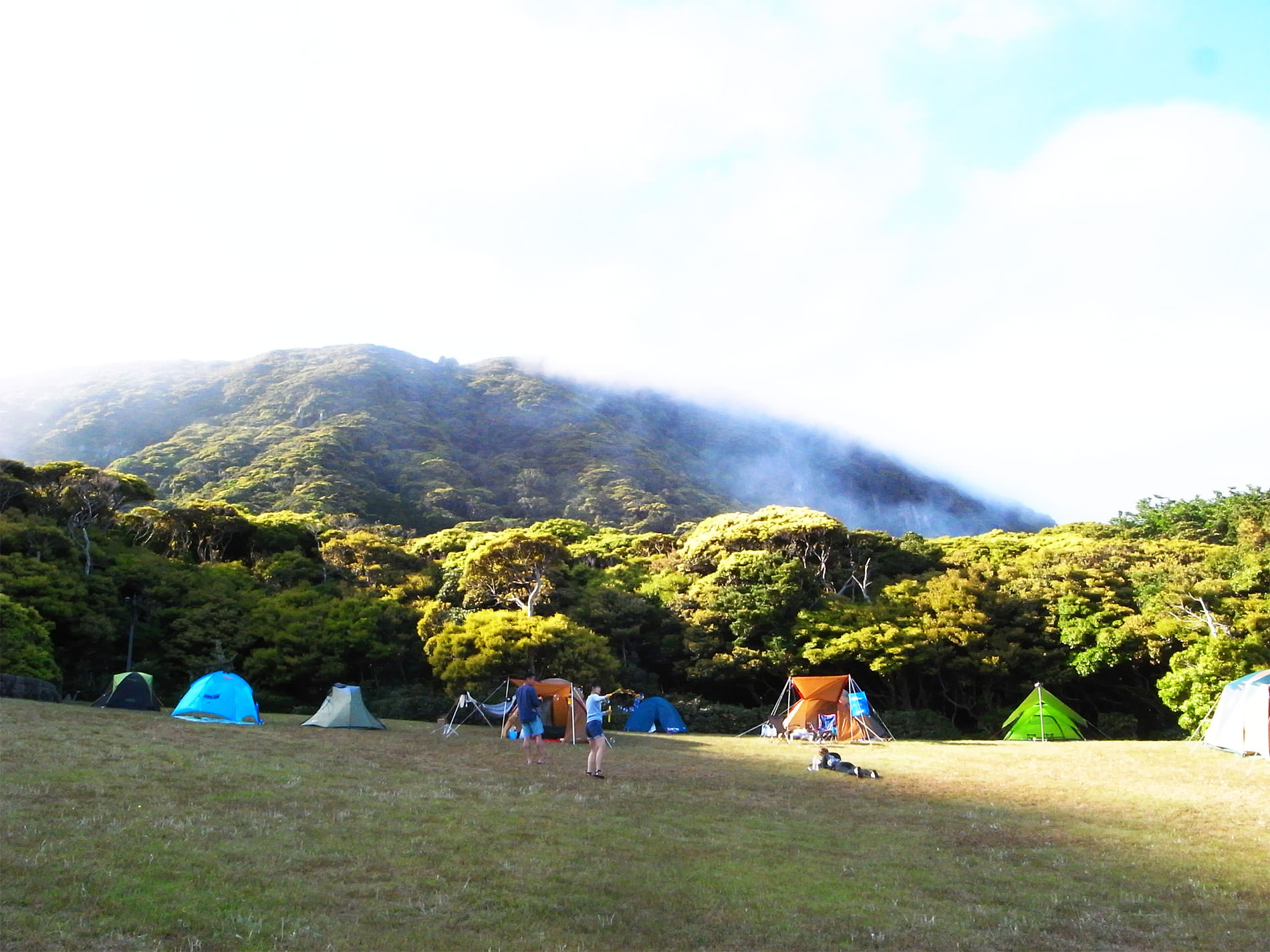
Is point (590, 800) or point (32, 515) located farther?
point (32, 515)

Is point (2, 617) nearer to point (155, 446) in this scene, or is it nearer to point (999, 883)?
point (999, 883)

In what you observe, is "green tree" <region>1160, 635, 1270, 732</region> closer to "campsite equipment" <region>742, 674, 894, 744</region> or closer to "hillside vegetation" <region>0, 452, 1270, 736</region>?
"hillside vegetation" <region>0, 452, 1270, 736</region>

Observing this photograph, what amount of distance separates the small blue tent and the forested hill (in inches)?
1471

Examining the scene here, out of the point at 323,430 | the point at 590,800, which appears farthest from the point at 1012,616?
the point at 323,430

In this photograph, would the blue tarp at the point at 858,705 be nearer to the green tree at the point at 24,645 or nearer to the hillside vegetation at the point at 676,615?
the hillside vegetation at the point at 676,615

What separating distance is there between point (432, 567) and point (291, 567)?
21.1 feet

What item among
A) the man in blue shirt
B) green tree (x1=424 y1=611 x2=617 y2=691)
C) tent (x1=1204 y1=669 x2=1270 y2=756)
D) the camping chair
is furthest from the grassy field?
green tree (x1=424 y1=611 x2=617 y2=691)

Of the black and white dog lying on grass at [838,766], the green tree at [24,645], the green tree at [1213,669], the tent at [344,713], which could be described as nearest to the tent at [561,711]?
the tent at [344,713]

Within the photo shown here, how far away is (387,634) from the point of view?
36.7 meters

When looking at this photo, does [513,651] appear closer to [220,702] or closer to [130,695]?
[220,702]

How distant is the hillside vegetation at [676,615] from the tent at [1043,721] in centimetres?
361

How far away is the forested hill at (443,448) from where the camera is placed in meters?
72.0

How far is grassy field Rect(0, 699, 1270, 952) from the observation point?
237 inches

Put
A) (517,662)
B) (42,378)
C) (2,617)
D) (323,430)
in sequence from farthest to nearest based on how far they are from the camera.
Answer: (42,378)
(323,430)
(517,662)
(2,617)
